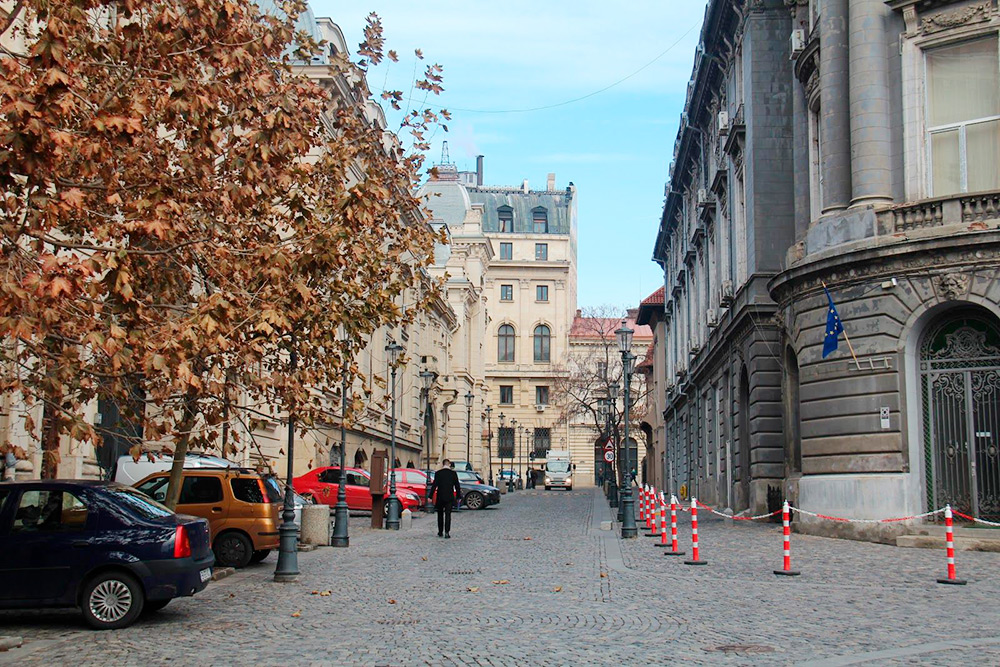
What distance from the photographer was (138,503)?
1288 cm

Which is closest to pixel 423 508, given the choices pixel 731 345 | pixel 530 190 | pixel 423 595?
pixel 731 345

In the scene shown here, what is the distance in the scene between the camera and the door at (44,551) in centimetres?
1213

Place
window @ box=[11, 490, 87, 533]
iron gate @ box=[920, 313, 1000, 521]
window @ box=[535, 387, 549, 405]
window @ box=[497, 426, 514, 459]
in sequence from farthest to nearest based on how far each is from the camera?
1. window @ box=[535, 387, 549, 405]
2. window @ box=[497, 426, 514, 459]
3. iron gate @ box=[920, 313, 1000, 521]
4. window @ box=[11, 490, 87, 533]

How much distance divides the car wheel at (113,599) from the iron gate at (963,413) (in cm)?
1590

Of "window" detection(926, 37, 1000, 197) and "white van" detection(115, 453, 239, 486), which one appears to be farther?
"white van" detection(115, 453, 239, 486)

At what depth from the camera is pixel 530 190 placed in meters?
117

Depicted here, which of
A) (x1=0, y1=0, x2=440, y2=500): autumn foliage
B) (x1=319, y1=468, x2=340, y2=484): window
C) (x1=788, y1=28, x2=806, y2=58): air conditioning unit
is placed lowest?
(x1=319, y1=468, x2=340, y2=484): window

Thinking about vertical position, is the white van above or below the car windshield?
above

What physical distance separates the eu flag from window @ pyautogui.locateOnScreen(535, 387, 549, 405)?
82.1 metres

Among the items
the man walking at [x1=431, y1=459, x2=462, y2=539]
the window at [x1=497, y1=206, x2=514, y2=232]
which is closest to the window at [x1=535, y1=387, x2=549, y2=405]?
the window at [x1=497, y1=206, x2=514, y2=232]

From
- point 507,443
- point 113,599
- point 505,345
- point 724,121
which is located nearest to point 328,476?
point 724,121

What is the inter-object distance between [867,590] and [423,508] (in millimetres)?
29806

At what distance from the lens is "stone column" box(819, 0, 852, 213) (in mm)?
24250

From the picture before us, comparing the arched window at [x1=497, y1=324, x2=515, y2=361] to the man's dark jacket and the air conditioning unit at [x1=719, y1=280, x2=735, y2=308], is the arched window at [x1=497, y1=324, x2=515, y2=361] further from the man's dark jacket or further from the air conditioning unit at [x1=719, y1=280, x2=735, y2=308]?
the man's dark jacket
